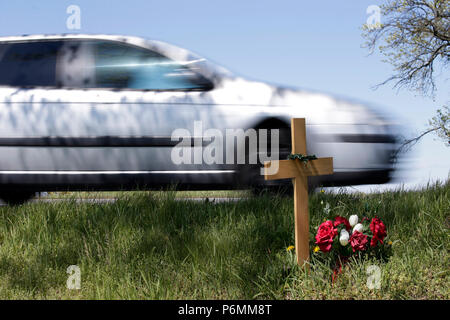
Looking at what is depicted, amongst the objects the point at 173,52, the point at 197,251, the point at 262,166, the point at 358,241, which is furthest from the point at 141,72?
the point at 358,241

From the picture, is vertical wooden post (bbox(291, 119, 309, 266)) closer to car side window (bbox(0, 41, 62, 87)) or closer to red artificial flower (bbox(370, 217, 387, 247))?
red artificial flower (bbox(370, 217, 387, 247))

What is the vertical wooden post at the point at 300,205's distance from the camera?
2789mm

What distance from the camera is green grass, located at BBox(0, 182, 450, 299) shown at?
2693mm

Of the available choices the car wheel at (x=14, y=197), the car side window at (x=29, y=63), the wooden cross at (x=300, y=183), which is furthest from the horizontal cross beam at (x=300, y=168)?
the car wheel at (x=14, y=197)

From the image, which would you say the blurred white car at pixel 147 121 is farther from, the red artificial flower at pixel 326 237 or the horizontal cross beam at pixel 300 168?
the red artificial flower at pixel 326 237

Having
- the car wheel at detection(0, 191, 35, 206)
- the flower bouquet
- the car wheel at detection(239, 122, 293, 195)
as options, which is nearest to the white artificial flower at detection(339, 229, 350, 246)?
the flower bouquet

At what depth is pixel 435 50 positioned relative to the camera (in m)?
9.72

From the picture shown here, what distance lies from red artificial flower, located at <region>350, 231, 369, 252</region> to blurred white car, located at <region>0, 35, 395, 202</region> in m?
1.72

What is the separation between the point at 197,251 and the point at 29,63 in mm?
3503

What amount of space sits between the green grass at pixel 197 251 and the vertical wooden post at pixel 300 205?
11 cm

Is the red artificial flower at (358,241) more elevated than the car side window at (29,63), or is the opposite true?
the car side window at (29,63)

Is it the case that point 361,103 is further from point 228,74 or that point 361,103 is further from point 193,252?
point 193,252

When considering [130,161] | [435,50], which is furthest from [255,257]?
[435,50]
